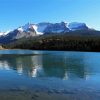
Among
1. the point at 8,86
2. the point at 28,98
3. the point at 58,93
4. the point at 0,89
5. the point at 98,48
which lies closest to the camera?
the point at 28,98

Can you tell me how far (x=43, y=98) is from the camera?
24094 millimetres

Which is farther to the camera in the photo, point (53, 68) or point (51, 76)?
point (53, 68)

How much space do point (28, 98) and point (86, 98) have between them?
5098 millimetres

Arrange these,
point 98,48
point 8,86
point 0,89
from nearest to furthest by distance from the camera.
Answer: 1. point 0,89
2. point 8,86
3. point 98,48

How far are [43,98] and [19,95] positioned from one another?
250cm

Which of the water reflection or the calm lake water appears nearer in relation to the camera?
the calm lake water

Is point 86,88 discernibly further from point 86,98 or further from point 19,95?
point 19,95

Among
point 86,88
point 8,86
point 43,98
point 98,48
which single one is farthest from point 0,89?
point 98,48

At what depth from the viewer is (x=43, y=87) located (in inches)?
1173

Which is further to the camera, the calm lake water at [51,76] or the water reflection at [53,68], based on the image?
the water reflection at [53,68]

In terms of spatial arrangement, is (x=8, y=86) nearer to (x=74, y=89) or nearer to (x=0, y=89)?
(x=0, y=89)

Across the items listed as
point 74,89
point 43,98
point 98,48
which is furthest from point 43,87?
point 98,48

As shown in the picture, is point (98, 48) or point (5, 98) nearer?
point (5, 98)

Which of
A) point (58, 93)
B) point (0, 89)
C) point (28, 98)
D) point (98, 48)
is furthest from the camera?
point (98, 48)
